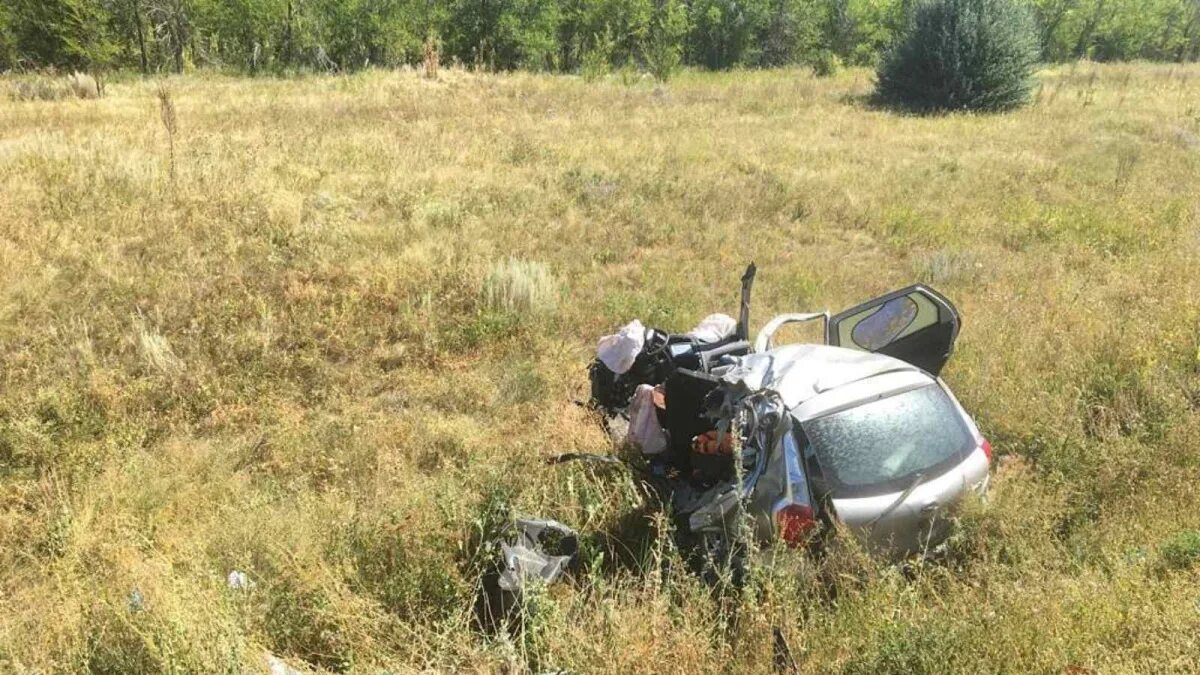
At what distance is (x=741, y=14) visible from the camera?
144 ft

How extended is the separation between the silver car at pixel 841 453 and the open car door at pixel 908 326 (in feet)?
2.31

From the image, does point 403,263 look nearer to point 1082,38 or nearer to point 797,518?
point 797,518

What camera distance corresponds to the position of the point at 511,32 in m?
35.0

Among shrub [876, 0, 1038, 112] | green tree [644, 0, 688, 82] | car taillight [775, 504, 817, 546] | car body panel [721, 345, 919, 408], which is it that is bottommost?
car taillight [775, 504, 817, 546]

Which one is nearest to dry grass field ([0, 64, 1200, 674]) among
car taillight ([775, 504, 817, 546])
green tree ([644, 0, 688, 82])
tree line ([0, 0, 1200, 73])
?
car taillight ([775, 504, 817, 546])

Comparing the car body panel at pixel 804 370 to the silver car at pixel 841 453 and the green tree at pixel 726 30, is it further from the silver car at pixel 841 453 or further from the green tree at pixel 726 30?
the green tree at pixel 726 30

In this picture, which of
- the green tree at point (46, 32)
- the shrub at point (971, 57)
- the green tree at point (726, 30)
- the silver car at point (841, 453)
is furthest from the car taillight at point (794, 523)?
the green tree at point (726, 30)

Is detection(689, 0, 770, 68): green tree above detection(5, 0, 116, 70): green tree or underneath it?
above

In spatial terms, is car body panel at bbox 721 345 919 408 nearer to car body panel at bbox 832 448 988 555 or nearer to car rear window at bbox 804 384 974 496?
car rear window at bbox 804 384 974 496

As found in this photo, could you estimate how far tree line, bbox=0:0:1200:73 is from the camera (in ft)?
83.6

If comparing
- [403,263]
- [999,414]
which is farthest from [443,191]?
[999,414]

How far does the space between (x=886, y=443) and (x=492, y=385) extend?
3260 millimetres

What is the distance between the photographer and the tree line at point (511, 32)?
83.6 feet

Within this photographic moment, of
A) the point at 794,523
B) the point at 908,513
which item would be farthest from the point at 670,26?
the point at 794,523
